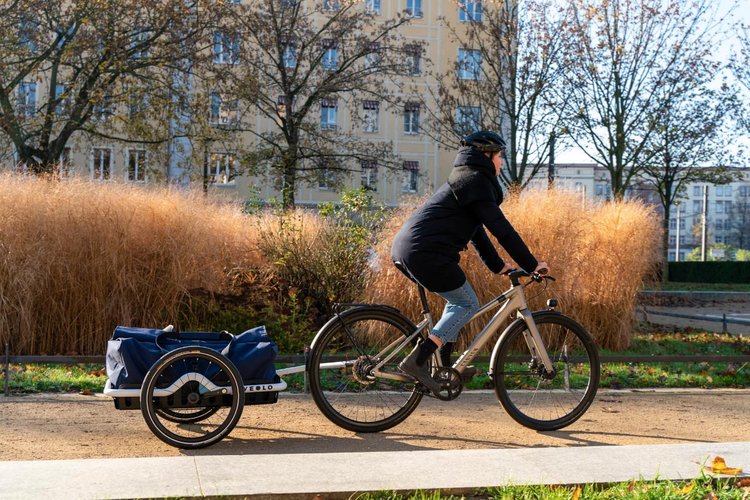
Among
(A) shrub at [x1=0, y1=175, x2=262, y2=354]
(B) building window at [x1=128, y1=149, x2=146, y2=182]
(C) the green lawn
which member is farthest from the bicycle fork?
(B) building window at [x1=128, y1=149, x2=146, y2=182]

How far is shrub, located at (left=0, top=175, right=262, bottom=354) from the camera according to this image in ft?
31.5

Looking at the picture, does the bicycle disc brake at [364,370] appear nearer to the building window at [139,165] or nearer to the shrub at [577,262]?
the shrub at [577,262]

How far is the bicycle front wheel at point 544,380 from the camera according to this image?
241 inches

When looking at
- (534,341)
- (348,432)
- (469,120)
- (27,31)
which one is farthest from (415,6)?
(348,432)

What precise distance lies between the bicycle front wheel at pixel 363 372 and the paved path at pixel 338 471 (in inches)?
38.6

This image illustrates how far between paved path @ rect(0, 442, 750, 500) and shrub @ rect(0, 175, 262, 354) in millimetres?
5368

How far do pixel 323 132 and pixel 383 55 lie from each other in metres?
5.32

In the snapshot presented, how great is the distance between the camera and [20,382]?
25.4 feet

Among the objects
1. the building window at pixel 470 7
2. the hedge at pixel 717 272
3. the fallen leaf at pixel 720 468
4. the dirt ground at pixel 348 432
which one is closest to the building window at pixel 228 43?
the building window at pixel 470 7

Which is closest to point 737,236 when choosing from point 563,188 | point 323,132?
point 323,132

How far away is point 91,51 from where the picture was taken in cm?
2167

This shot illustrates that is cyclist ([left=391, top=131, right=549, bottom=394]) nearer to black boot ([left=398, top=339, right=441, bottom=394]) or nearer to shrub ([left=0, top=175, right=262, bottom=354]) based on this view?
black boot ([left=398, top=339, right=441, bottom=394])

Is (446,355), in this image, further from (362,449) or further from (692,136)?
(692,136)

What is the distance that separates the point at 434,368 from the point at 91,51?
59.4ft
